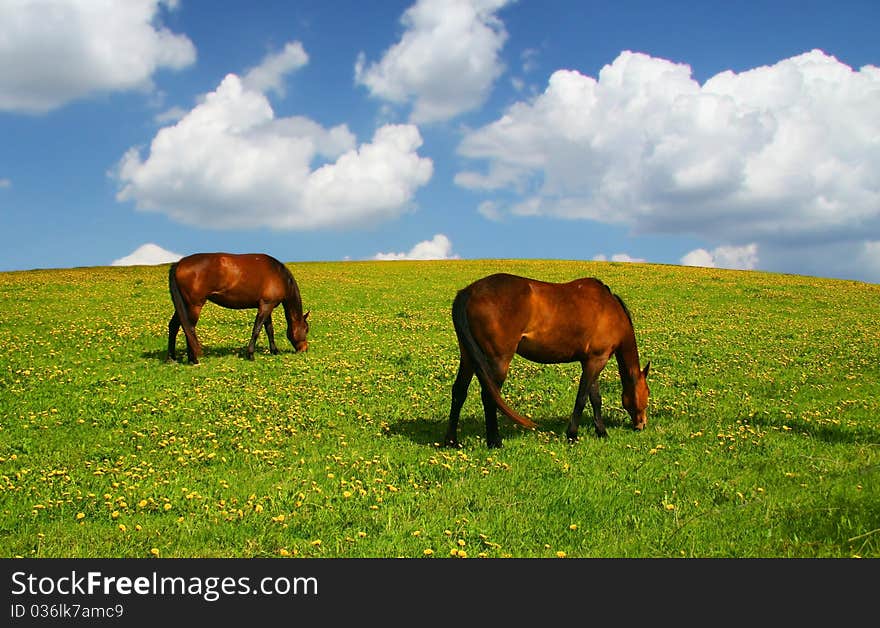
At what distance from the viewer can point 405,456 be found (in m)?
10.0

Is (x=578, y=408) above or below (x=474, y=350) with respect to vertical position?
below

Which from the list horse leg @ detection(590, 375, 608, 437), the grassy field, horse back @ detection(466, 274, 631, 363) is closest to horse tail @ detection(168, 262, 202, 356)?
the grassy field

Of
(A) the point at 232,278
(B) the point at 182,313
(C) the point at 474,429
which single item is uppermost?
(A) the point at 232,278

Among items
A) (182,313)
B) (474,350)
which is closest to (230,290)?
(182,313)

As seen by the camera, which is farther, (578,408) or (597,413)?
(597,413)

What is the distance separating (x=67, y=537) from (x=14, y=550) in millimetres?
483

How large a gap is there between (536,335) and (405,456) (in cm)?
286

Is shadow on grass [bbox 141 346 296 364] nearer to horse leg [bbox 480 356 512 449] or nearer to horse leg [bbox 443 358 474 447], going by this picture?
horse leg [bbox 443 358 474 447]

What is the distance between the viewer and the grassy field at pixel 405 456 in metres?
7.00

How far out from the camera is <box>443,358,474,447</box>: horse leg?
10.4 meters

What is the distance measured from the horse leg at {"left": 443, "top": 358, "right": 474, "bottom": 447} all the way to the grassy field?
0.27m

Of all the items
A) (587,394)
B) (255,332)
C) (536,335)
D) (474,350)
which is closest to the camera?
(474,350)

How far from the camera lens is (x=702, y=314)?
34.1 metres

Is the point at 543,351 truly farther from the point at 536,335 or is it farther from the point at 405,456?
the point at 405,456
